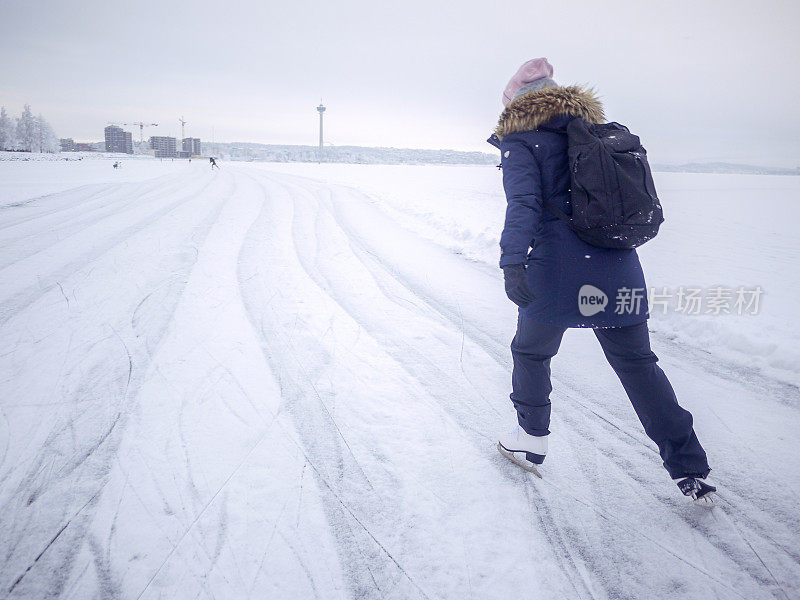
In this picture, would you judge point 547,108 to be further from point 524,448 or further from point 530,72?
point 524,448

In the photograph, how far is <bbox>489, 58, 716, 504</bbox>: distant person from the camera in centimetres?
184

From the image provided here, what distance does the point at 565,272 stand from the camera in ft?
6.18

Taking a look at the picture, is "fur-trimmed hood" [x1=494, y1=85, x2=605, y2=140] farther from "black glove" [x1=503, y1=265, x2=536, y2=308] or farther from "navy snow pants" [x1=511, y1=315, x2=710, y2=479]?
"navy snow pants" [x1=511, y1=315, x2=710, y2=479]

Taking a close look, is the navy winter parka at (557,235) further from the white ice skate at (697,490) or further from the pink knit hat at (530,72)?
the white ice skate at (697,490)

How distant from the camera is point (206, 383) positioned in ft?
9.24

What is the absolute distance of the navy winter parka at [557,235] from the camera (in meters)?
1.84

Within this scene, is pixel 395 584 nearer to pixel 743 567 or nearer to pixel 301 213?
pixel 743 567

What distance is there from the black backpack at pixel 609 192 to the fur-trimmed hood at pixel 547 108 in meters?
0.08

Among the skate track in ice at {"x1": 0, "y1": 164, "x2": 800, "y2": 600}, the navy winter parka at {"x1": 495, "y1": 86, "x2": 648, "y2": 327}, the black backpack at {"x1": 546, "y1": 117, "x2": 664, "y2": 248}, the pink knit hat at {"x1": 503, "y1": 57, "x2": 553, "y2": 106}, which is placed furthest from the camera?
the pink knit hat at {"x1": 503, "y1": 57, "x2": 553, "y2": 106}

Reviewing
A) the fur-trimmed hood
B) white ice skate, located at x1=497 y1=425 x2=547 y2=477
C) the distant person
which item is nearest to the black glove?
the distant person

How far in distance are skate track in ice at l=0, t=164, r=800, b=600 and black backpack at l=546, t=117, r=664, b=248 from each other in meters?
1.21

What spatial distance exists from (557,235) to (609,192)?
0.27 m

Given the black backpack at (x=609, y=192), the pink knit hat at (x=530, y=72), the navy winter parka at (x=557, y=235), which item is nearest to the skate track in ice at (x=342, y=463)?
the navy winter parka at (x=557, y=235)

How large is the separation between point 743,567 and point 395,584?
135 centimetres
